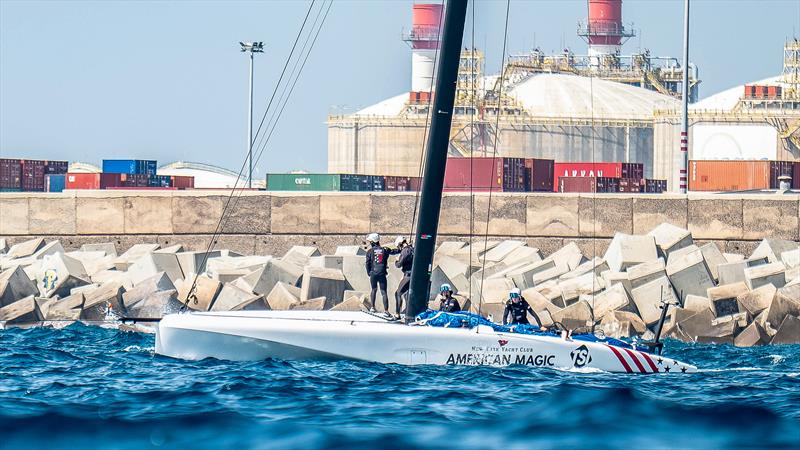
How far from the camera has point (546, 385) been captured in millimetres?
15188

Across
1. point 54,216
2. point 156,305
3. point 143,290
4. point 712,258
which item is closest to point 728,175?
point 712,258

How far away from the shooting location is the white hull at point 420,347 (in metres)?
17.1

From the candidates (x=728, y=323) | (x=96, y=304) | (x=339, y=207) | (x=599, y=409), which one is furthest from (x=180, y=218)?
(x=599, y=409)

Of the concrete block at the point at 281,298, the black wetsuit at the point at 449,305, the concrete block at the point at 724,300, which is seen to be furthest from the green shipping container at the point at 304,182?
the black wetsuit at the point at 449,305

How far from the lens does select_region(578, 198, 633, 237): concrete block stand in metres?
31.1

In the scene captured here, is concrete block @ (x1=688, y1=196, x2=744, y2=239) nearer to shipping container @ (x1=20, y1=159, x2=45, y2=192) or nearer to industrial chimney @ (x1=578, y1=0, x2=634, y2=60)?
shipping container @ (x1=20, y1=159, x2=45, y2=192)

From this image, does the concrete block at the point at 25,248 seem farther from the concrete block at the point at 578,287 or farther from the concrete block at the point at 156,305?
the concrete block at the point at 578,287

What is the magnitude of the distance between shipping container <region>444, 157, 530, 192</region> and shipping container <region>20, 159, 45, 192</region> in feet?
72.8

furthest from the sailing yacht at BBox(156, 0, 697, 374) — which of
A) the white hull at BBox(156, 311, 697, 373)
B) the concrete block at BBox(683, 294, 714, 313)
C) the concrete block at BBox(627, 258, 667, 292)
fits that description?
the concrete block at BBox(627, 258, 667, 292)

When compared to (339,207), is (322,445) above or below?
below

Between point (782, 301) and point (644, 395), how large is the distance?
10.0m

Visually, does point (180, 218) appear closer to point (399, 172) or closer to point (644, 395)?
point (644, 395)

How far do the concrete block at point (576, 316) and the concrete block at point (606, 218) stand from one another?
7885 millimetres

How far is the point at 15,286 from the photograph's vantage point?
87.6 feet
